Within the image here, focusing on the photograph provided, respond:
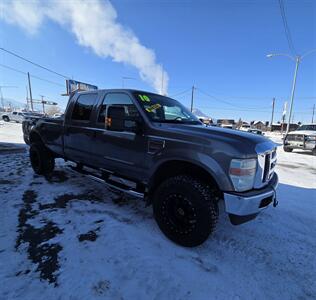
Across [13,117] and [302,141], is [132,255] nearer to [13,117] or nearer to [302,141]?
[302,141]

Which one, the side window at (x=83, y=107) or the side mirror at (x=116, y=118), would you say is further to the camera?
the side window at (x=83, y=107)

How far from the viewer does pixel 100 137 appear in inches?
149

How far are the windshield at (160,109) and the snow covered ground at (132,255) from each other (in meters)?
1.57

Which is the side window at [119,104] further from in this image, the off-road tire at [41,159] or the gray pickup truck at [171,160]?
the off-road tire at [41,159]

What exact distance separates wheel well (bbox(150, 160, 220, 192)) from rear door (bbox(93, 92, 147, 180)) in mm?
256

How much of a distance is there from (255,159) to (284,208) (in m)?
2.27

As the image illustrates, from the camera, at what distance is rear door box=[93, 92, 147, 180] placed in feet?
10.4

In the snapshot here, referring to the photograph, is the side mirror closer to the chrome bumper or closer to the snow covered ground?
the snow covered ground

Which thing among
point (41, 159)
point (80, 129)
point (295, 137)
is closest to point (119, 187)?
point (80, 129)

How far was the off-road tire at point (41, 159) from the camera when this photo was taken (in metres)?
5.23

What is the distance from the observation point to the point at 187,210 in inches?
106

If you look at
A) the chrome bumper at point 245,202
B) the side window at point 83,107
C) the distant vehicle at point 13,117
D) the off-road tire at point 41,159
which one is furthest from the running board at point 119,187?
the distant vehicle at point 13,117

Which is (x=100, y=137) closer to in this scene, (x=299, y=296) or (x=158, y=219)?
(x=158, y=219)

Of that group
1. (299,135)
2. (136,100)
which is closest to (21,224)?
(136,100)
